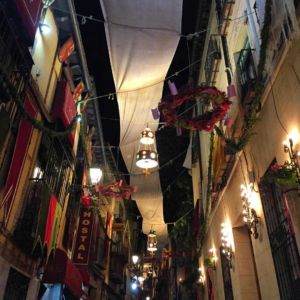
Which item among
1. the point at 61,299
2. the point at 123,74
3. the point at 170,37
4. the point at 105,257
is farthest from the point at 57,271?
the point at 105,257

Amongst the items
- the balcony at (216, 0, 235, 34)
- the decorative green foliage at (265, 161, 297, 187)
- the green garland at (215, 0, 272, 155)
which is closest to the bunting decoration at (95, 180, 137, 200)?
the green garland at (215, 0, 272, 155)

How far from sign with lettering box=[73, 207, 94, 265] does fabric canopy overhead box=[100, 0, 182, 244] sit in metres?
4.26

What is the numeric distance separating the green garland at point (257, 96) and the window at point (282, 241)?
1205 millimetres

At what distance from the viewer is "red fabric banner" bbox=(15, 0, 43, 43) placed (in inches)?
316

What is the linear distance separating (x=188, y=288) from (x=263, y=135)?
15701 millimetres

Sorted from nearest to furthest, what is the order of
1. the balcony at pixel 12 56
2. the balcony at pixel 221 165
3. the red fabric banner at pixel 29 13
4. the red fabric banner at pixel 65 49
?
the balcony at pixel 12 56, the red fabric banner at pixel 29 13, the balcony at pixel 221 165, the red fabric banner at pixel 65 49

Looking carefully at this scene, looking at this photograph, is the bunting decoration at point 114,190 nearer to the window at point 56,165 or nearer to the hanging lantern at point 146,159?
the window at point 56,165

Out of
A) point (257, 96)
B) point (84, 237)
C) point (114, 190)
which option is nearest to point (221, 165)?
point (257, 96)

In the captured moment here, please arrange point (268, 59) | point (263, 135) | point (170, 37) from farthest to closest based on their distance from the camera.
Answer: point (170, 37), point (263, 135), point (268, 59)

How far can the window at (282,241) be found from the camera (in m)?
6.32

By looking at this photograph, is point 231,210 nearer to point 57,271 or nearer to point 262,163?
point 262,163

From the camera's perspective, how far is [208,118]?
336 inches

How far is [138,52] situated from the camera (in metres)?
9.66

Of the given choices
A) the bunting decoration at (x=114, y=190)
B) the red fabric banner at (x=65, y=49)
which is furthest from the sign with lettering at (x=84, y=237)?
the red fabric banner at (x=65, y=49)
